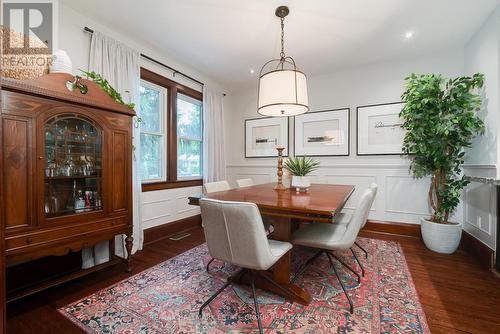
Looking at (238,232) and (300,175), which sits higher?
(300,175)

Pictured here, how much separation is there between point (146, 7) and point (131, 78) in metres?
0.80

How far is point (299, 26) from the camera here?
2547 mm

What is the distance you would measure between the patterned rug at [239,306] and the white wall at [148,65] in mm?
1048

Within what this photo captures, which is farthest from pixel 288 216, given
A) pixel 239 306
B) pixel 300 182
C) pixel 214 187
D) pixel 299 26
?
pixel 299 26

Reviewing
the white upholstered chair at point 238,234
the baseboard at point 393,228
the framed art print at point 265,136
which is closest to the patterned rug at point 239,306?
the white upholstered chair at point 238,234

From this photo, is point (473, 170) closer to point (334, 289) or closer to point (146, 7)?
point (334, 289)

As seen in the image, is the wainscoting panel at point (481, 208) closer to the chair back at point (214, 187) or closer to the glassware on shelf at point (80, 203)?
the chair back at point (214, 187)

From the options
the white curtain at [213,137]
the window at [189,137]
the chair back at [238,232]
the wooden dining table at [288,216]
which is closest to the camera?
the chair back at [238,232]

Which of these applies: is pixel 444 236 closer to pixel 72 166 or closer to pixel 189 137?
Answer: pixel 189 137

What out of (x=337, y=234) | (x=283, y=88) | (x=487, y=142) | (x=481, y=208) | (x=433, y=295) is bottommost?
(x=433, y=295)

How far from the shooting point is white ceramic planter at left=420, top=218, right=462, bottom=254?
2.63m

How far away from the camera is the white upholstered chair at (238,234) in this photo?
4.51 ft

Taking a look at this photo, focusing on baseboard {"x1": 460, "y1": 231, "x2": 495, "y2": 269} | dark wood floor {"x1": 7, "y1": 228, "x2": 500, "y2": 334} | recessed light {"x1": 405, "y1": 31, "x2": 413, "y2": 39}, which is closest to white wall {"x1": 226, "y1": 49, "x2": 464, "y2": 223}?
baseboard {"x1": 460, "y1": 231, "x2": 495, "y2": 269}

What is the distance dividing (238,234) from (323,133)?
2905mm
